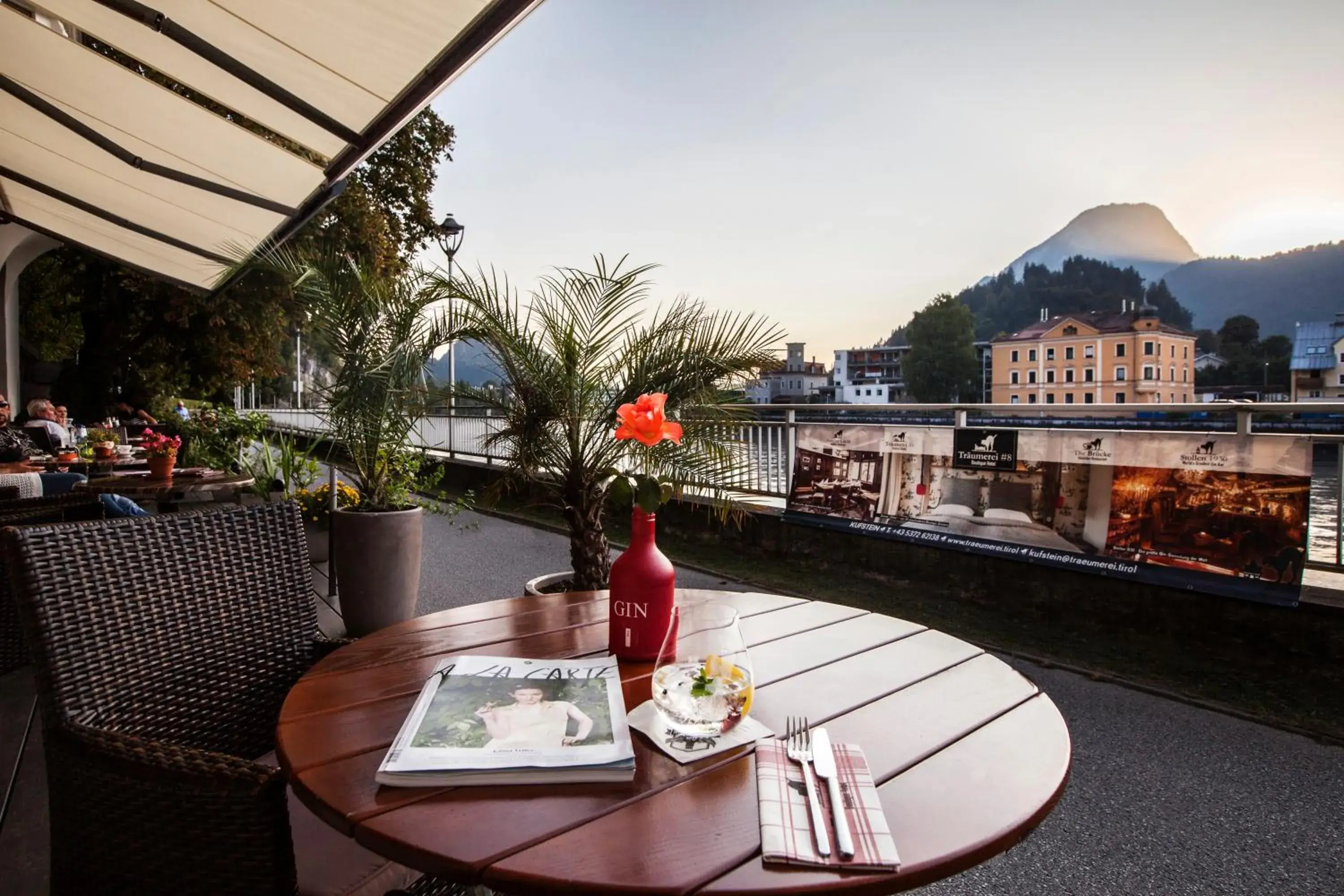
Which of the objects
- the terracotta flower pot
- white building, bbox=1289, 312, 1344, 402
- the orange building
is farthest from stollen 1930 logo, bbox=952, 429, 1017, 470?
the orange building

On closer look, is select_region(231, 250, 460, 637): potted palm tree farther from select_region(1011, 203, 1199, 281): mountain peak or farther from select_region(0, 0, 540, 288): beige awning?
select_region(1011, 203, 1199, 281): mountain peak

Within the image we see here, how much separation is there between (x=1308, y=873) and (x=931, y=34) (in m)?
58.2

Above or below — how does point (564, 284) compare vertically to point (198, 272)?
below

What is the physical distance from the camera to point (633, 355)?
3398 millimetres

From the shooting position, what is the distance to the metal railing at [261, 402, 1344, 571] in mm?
3182

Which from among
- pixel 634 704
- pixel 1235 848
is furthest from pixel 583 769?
pixel 1235 848

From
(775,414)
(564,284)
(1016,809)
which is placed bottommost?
(1016,809)

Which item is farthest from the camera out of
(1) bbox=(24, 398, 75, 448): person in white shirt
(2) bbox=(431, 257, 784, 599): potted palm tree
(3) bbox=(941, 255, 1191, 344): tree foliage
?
(3) bbox=(941, 255, 1191, 344): tree foliage

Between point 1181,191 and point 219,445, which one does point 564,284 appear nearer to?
point 219,445

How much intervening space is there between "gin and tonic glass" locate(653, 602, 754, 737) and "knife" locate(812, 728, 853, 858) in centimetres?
11

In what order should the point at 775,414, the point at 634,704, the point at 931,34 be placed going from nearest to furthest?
the point at 634,704
the point at 775,414
the point at 931,34

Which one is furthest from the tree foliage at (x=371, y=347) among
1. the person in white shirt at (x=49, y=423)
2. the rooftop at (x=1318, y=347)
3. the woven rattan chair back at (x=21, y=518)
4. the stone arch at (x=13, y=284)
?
the rooftop at (x=1318, y=347)

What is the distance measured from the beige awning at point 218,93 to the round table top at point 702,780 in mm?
2587

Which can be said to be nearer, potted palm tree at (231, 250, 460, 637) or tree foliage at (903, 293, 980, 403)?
potted palm tree at (231, 250, 460, 637)
